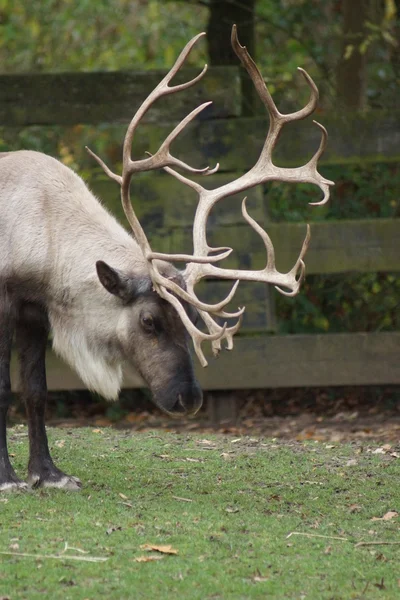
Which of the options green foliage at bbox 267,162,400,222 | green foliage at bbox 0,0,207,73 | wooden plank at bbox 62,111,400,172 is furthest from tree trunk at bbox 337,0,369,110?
green foliage at bbox 0,0,207,73

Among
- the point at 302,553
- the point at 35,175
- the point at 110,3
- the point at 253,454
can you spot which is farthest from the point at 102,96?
the point at 110,3

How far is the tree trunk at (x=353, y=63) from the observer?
27.3 feet

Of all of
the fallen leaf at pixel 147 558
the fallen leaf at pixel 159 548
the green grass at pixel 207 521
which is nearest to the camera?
the green grass at pixel 207 521

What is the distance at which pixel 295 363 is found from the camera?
23.1 ft

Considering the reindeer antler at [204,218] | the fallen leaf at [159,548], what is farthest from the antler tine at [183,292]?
the fallen leaf at [159,548]

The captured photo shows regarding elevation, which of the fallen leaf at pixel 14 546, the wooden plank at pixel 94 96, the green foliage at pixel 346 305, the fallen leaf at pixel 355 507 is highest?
the wooden plank at pixel 94 96

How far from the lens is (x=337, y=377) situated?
23.2 feet

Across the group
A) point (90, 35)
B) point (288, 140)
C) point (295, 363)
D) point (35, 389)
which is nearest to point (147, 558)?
point (35, 389)

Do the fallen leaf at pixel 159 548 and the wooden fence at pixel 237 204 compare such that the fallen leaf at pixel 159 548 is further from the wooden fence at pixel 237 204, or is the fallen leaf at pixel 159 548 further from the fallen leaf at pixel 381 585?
the wooden fence at pixel 237 204

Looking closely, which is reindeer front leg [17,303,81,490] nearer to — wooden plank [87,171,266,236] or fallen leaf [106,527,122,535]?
fallen leaf [106,527,122,535]

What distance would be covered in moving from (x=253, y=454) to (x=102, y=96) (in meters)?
2.67

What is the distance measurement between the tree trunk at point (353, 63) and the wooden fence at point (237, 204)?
149cm

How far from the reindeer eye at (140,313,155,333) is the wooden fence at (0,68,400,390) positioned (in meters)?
2.29

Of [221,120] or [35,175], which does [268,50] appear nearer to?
[221,120]
